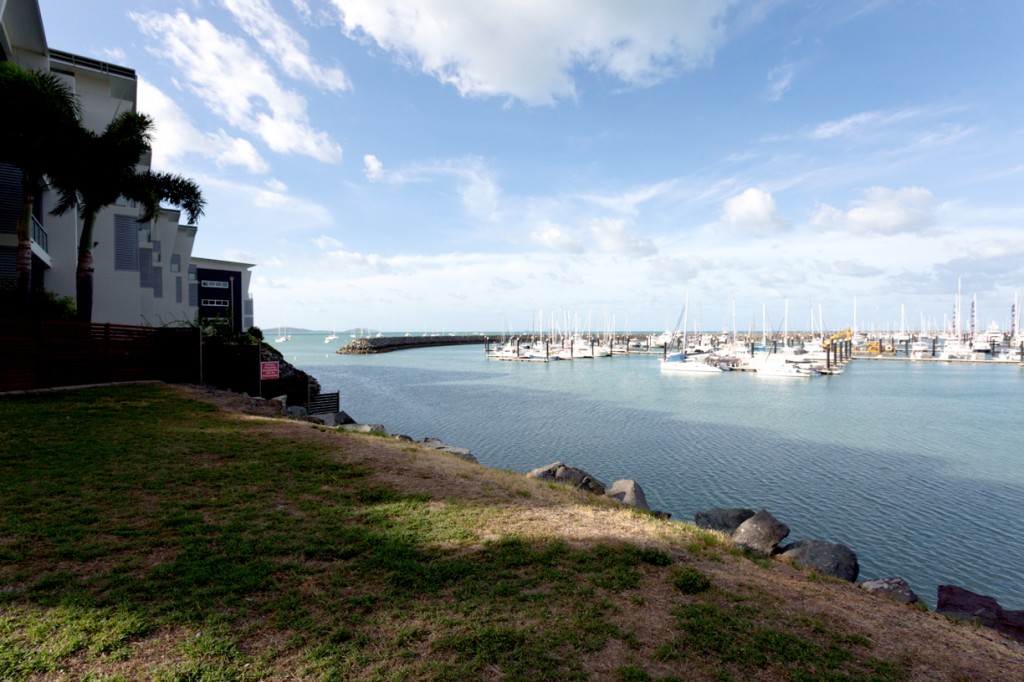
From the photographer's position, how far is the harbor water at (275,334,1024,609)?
13141 mm

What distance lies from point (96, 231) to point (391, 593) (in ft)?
108

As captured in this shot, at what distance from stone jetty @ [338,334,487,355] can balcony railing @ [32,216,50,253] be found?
298 ft

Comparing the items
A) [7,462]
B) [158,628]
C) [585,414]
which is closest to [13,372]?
[7,462]

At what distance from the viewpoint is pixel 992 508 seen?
51.1ft

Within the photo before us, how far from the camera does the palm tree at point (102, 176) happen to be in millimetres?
18859

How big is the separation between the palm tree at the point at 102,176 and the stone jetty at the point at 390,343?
9523cm

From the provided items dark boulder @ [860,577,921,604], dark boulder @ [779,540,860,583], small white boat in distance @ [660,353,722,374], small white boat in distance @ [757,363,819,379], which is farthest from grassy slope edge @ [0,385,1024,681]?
small white boat in distance @ [660,353,722,374]

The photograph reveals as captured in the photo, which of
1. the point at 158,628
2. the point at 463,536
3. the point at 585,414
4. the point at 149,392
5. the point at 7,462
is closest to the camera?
the point at 158,628

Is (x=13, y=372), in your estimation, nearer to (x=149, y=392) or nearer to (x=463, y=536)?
(x=149, y=392)

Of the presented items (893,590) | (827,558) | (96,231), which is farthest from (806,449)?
(96,231)

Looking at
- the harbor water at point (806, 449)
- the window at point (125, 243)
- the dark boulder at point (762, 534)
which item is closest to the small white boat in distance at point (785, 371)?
the harbor water at point (806, 449)

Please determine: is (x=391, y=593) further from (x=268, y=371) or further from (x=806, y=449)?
(x=806, y=449)

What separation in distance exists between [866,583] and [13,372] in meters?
21.9

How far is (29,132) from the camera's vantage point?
55.8 feet
